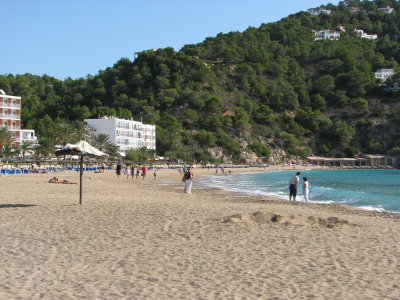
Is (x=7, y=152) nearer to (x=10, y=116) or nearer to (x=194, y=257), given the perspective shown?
(x=10, y=116)

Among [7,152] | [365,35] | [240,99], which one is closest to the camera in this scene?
[7,152]

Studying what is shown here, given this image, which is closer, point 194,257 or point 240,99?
point 194,257

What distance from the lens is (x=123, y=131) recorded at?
3465 inches

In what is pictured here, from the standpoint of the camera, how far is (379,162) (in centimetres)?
11394

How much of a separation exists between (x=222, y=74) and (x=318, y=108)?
2942 cm

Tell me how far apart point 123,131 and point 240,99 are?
1704 inches

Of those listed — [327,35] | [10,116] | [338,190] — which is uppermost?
[327,35]

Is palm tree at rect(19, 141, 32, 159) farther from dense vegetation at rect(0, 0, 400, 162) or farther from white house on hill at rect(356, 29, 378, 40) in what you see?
white house on hill at rect(356, 29, 378, 40)

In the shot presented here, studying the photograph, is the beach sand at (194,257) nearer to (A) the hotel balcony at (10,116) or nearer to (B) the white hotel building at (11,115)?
(B) the white hotel building at (11,115)

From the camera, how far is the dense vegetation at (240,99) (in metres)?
106

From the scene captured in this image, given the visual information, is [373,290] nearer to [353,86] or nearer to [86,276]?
[86,276]

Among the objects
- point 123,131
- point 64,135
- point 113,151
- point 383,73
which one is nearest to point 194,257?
point 64,135

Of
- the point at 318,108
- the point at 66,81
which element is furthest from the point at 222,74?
the point at 66,81

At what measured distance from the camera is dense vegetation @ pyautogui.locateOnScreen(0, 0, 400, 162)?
10619 cm
